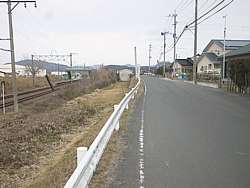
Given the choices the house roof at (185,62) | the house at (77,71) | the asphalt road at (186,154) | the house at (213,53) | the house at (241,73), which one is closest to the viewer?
the asphalt road at (186,154)

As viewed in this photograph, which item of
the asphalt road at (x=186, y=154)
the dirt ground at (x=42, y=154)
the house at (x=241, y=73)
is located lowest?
the dirt ground at (x=42, y=154)

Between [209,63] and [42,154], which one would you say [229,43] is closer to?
[209,63]

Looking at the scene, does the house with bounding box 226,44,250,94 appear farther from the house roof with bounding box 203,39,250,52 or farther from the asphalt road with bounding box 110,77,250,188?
the house roof with bounding box 203,39,250,52

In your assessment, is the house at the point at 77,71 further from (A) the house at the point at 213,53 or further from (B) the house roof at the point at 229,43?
(B) the house roof at the point at 229,43

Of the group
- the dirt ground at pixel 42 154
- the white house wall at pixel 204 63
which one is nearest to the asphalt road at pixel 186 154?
the dirt ground at pixel 42 154

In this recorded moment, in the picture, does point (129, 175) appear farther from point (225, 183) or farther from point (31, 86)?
point (31, 86)

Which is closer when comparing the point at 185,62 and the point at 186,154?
the point at 186,154

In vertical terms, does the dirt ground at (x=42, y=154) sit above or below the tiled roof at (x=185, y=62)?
below

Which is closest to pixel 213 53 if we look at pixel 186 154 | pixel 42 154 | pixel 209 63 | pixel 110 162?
pixel 209 63

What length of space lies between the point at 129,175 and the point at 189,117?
8318mm

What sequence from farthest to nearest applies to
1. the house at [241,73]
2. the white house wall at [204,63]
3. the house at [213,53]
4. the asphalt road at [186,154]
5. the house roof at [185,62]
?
the house roof at [185,62], the white house wall at [204,63], the house at [213,53], the house at [241,73], the asphalt road at [186,154]

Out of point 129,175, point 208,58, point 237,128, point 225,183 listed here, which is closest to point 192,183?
point 225,183

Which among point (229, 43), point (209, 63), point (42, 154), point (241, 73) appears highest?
point (229, 43)

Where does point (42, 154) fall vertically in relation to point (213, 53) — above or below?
below
